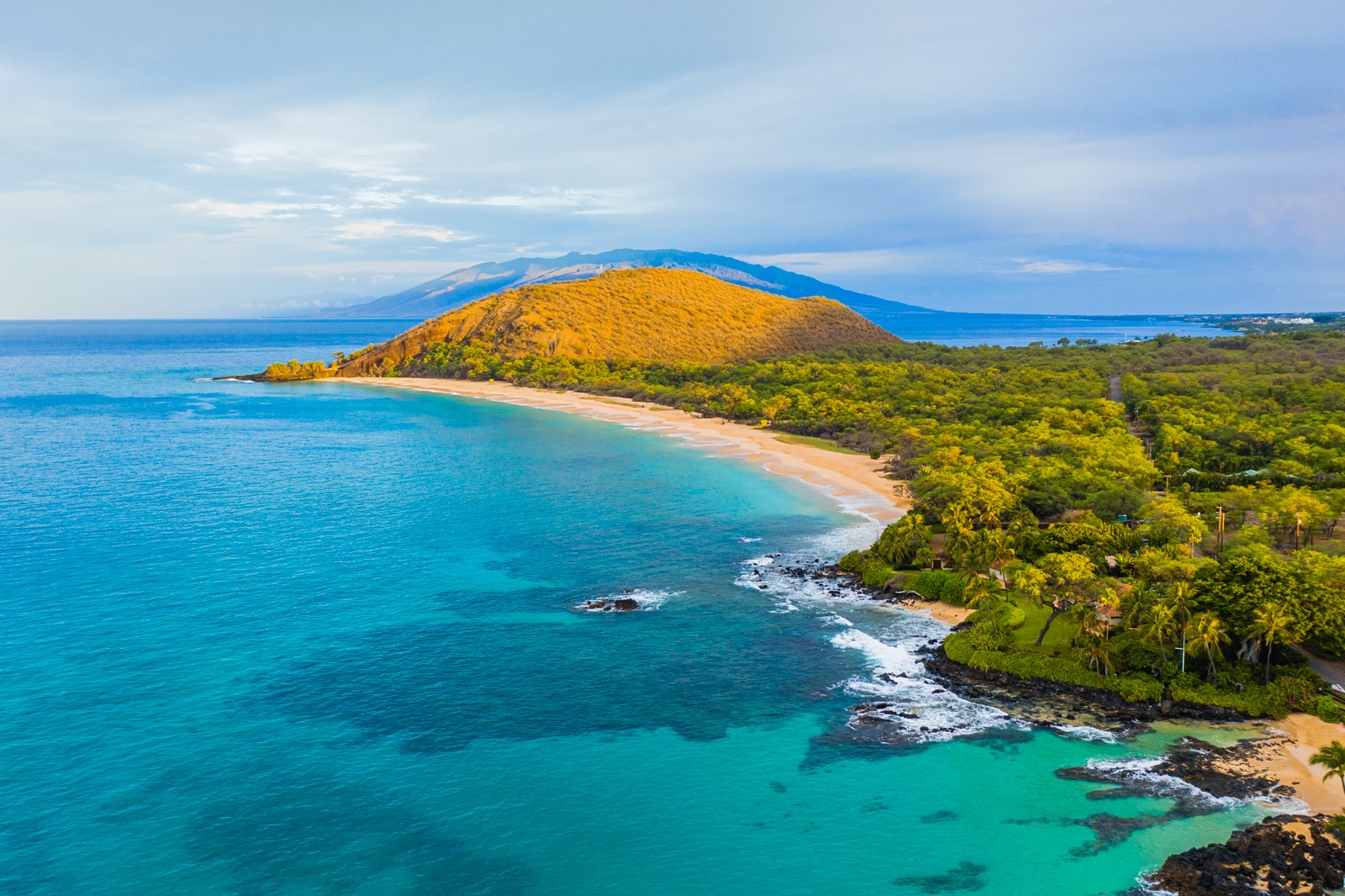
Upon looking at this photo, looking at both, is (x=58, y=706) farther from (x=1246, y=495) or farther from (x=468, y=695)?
(x=1246, y=495)

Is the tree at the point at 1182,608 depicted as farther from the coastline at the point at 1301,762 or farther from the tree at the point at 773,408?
the tree at the point at 773,408

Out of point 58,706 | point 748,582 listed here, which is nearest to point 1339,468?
point 748,582

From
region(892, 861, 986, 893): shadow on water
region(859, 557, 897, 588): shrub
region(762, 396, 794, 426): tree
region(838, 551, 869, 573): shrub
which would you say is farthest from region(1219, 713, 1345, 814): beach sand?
region(762, 396, 794, 426): tree

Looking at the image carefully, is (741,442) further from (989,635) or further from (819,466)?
(989,635)

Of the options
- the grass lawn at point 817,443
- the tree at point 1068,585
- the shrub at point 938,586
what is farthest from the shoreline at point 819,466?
the tree at point 1068,585

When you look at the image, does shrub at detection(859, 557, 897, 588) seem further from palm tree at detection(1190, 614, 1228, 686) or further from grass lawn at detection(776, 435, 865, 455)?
grass lawn at detection(776, 435, 865, 455)

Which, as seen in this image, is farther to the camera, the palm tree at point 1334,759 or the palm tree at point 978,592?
the palm tree at point 978,592
